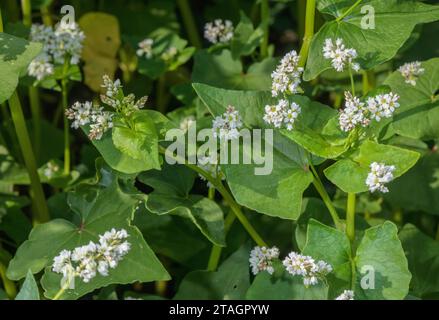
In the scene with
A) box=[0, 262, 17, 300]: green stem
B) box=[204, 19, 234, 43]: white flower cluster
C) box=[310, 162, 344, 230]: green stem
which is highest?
box=[204, 19, 234, 43]: white flower cluster

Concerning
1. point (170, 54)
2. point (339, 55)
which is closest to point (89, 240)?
point (339, 55)

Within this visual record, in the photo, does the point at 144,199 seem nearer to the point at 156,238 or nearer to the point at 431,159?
the point at 156,238

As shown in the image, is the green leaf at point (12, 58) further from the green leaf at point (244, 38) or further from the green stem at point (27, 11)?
the green leaf at point (244, 38)

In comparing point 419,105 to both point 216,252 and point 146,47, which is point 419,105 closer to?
point 216,252

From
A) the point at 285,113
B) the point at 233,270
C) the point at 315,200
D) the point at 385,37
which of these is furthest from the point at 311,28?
the point at 233,270

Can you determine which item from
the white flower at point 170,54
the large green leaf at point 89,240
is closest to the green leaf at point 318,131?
the large green leaf at point 89,240

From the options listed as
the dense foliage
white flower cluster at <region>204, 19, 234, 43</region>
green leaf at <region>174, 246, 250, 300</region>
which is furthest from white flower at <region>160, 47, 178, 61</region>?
green leaf at <region>174, 246, 250, 300</region>

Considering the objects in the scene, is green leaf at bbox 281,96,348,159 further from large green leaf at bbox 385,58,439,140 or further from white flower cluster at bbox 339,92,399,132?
large green leaf at bbox 385,58,439,140
